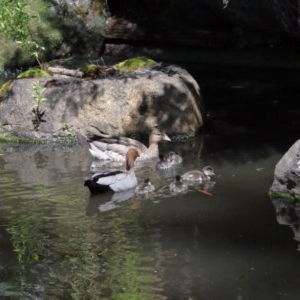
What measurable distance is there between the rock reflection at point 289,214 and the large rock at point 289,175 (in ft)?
0.38

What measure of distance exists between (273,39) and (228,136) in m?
7.46

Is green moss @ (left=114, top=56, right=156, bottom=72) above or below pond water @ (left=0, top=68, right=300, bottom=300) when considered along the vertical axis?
above

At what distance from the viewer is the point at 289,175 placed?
32.8 feet

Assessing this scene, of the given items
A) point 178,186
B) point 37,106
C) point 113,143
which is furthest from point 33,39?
point 178,186

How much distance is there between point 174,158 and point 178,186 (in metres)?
1.62

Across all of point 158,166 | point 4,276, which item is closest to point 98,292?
point 4,276

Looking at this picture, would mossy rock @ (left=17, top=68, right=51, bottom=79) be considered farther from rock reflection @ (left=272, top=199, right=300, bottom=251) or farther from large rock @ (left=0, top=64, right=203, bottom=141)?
rock reflection @ (left=272, top=199, right=300, bottom=251)

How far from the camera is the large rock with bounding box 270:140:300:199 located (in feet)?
32.6

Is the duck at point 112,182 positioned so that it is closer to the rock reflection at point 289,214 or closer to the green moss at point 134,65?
the rock reflection at point 289,214

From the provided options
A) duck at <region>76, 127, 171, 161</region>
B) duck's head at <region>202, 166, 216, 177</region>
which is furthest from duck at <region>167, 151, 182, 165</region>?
duck's head at <region>202, 166, 216, 177</region>

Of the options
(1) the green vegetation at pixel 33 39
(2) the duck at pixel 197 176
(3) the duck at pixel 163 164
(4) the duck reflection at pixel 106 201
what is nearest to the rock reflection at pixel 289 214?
(2) the duck at pixel 197 176

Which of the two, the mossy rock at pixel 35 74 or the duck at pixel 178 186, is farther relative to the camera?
the mossy rock at pixel 35 74

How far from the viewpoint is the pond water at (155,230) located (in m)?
7.73

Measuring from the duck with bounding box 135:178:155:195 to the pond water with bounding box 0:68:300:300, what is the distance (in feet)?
0.39
